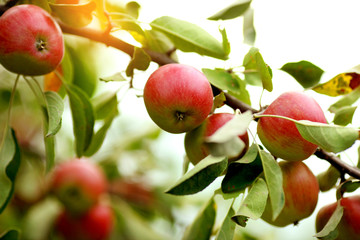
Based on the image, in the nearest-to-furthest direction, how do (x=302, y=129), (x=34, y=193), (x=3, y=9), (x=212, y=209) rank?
(x=302, y=129)
(x=3, y=9)
(x=212, y=209)
(x=34, y=193)

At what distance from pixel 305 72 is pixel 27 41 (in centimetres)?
71

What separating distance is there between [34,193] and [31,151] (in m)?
0.20

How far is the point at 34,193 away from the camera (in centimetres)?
218

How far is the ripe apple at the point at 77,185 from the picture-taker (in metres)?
1.96

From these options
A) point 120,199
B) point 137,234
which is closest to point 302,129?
point 137,234

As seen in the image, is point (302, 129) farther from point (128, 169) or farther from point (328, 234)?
point (128, 169)

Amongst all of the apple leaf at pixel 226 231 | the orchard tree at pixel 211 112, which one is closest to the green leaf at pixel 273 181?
the orchard tree at pixel 211 112

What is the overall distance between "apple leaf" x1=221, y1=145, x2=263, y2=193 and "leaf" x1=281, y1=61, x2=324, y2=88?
35cm

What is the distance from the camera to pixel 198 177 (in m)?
0.88

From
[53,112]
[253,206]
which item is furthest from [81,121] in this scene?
[253,206]

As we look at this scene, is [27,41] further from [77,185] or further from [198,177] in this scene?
[77,185]

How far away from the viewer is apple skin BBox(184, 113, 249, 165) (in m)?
1.01

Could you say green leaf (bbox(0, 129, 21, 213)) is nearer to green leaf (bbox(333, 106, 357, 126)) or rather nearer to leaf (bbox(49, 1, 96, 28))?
leaf (bbox(49, 1, 96, 28))

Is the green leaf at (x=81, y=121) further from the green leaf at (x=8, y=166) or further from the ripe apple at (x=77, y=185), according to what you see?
the ripe apple at (x=77, y=185)
